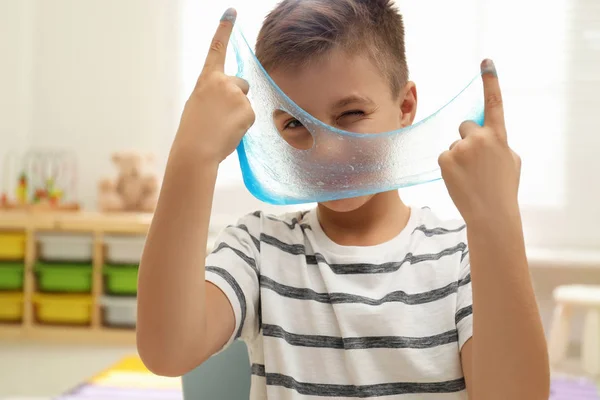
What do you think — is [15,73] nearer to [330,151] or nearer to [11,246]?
[11,246]

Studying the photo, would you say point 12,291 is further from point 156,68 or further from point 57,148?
point 156,68

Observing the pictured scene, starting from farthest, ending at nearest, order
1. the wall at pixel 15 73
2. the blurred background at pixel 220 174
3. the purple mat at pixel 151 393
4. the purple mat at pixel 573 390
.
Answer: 1. the wall at pixel 15 73
2. the blurred background at pixel 220 174
3. the purple mat at pixel 573 390
4. the purple mat at pixel 151 393

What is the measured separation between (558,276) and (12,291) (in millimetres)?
2561

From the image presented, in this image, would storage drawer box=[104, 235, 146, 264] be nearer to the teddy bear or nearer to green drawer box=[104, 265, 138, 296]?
green drawer box=[104, 265, 138, 296]

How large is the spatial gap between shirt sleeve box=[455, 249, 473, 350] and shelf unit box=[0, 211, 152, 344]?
255 centimetres

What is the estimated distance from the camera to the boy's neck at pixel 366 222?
76 centimetres

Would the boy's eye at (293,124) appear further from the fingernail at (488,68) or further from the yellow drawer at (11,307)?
the yellow drawer at (11,307)

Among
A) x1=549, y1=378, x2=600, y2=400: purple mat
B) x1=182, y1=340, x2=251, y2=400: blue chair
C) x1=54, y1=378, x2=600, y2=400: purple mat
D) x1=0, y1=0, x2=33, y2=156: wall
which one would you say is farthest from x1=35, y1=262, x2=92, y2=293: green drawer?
x1=182, y1=340, x2=251, y2=400: blue chair

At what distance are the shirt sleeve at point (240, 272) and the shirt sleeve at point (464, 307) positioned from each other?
0.68ft

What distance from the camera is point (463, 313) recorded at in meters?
0.67

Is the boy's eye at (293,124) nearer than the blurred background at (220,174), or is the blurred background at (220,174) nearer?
the boy's eye at (293,124)

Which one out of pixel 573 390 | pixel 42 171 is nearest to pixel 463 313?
pixel 573 390

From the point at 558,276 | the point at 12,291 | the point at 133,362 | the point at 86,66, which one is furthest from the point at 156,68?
the point at 558,276

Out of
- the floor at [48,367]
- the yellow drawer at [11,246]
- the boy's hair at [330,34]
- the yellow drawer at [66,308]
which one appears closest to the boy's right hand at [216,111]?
the boy's hair at [330,34]
